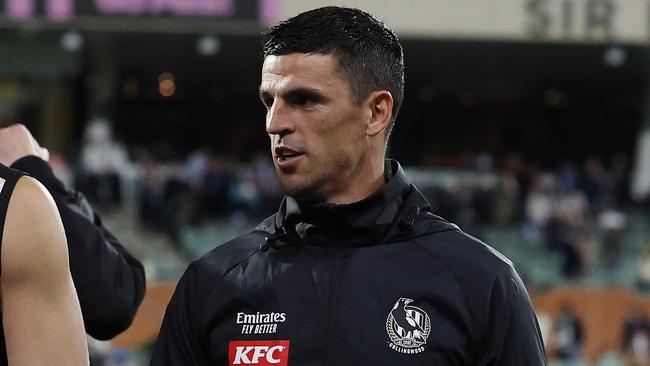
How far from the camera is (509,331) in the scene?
2.57 m

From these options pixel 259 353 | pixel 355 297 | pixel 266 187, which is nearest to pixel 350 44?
pixel 355 297

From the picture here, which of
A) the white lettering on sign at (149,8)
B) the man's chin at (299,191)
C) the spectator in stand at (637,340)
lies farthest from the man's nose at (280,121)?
the white lettering on sign at (149,8)

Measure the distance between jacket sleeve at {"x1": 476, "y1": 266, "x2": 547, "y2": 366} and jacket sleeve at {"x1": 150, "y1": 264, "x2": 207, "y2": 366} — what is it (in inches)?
22.9

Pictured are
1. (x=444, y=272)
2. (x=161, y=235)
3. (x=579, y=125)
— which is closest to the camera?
(x=444, y=272)

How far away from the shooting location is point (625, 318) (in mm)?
15992

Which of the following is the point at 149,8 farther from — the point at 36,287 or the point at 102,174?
the point at 36,287

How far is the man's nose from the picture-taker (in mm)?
2637

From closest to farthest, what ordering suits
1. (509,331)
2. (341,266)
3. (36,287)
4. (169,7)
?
(36,287)
(509,331)
(341,266)
(169,7)

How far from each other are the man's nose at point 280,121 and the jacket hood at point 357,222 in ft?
0.52

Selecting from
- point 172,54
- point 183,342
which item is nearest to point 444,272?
point 183,342

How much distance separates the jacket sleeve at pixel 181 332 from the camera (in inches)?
106

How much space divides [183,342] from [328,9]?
756 mm

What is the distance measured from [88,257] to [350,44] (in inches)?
35.0

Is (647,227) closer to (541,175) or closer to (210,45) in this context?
(541,175)
